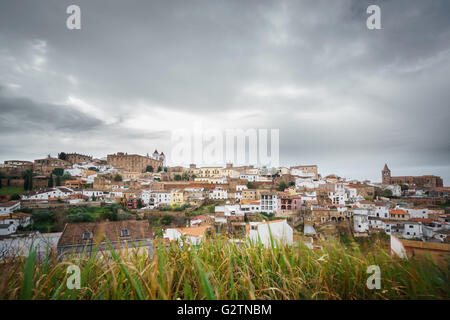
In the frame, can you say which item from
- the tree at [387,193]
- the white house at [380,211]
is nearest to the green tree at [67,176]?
the white house at [380,211]

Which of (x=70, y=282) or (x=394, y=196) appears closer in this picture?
(x=70, y=282)

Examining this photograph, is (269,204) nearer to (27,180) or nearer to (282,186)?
(282,186)

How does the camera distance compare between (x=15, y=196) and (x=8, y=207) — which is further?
(x=15, y=196)

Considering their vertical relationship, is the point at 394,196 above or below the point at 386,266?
below

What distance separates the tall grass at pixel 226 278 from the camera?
80 cm

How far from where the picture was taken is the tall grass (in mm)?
796

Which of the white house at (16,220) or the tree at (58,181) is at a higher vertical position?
the tree at (58,181)

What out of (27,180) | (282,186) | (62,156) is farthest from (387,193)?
(62,156)

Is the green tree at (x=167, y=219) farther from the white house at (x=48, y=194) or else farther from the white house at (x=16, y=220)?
the white house at (x=48, y=194)

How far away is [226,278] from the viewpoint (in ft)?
3.52
